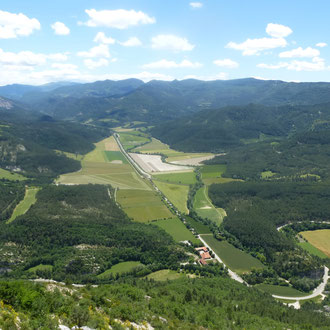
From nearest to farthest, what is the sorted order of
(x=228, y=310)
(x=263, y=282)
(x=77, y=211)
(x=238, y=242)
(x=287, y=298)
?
(x=228, y=310) → (x=287, y=298) → (x=263, y=282) → (x=238, y=242) → (x=77, y=211)

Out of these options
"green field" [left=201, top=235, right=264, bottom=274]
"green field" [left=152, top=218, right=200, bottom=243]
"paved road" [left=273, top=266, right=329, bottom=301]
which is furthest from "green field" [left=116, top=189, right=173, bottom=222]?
"paved road" [left=273, top=266, right=329, bottom=301]

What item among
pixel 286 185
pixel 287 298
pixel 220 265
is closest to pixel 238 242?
pixel 220 265

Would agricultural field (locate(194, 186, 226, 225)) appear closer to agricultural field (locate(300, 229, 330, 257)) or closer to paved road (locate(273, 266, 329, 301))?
agricultural field (locate(300, 229, 330, 257))

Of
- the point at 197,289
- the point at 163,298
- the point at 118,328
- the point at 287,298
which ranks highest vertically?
the point at 118,328

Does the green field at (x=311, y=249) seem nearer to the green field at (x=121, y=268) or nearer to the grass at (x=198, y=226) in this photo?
the grass at (x=198, y=226)

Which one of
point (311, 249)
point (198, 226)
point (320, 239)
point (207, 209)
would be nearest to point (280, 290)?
point (311, 249)

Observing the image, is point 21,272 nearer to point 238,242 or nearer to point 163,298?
point 163,298
